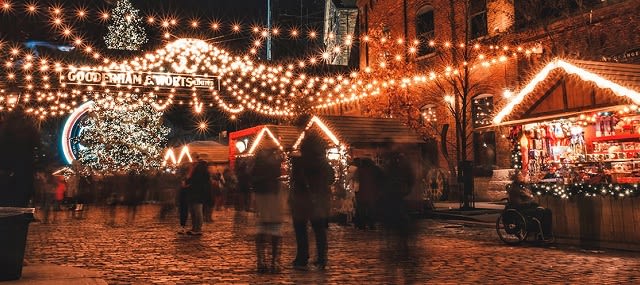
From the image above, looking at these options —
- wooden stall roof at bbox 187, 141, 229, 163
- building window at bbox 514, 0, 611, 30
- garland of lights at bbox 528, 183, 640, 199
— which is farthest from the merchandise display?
wooden stall roof at bbox 187, 141, 229, 163

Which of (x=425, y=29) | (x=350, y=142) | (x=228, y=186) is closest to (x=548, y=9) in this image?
(x=425, y=29)

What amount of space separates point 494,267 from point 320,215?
2621 mm

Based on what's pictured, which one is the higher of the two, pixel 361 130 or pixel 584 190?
pixel 361 130

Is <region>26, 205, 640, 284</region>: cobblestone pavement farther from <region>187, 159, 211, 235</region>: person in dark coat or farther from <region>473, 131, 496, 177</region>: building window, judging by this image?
<region>473, 131, 496, 177</region>: building window

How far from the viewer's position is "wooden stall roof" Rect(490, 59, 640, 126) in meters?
11.4

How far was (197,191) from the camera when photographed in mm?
13305

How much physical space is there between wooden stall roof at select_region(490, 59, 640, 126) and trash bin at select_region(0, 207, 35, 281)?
994 centimetres

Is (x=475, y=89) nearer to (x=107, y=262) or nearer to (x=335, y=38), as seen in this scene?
(x=335, y=38)

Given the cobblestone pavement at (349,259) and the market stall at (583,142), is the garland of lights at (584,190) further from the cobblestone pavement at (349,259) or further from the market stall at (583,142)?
the cobblestone pavement at (349,259)

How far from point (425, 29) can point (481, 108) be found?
5412 millimetres

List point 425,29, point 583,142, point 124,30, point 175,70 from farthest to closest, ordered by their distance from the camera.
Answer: point 124,30 < point 425,29 < point 175,70 < point 583,142

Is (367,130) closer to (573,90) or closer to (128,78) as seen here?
(128,78)

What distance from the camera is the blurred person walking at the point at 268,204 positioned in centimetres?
829

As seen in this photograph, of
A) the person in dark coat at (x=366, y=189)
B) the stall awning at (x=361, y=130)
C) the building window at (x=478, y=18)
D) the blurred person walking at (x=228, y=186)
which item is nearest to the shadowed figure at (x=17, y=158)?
the person in dark coat at (x=366, y=189)
